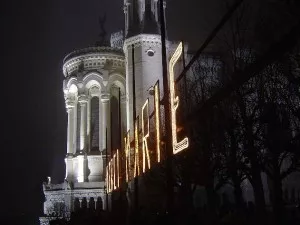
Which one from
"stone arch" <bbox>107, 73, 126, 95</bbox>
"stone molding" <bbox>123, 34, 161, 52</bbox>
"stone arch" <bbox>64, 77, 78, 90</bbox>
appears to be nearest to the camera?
"stone molding" <bbox>123, 34, 161, 52</bbox>

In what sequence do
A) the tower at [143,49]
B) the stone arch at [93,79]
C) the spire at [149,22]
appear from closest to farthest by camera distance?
the tower at [143,49], the spire at [149,22], the stone arch at [93,79]

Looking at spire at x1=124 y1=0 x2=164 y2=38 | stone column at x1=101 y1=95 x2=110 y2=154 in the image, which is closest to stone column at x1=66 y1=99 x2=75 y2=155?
stone column at x1=101 y1=95 x2=110 y2=154

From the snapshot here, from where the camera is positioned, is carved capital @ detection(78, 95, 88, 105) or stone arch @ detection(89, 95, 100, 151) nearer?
carved capital @ detection(78, 95, 88, 105)

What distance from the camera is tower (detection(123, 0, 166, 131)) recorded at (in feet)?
154

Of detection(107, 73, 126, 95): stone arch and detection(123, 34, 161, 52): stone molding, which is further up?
detection(123, 34, 161, 52): stone molding

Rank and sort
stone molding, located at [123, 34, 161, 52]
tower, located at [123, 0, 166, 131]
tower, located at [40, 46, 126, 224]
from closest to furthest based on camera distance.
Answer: tower, located at [123, 0, 166, 131] < stone molding, located at [123, 34, 161, 52] < tower, located at [40, 46, 126, 224]

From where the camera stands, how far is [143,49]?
47562mm

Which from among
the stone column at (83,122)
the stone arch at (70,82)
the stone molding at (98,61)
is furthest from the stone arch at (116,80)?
the stone arch at (70,82)

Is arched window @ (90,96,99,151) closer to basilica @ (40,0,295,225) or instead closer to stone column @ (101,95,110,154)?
basilica @ (40,0,295,225)

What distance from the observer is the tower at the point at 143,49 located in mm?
46938

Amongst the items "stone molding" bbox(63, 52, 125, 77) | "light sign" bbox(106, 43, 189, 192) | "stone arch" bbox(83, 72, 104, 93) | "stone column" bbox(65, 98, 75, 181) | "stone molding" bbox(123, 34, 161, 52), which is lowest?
"light sign" bbox(106, 43, 189, 192)

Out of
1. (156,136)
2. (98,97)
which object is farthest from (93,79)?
(156,136)

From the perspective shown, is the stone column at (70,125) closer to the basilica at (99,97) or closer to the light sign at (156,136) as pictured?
the basilica at (99,97)

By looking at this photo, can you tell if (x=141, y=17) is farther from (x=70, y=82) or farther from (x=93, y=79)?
(x=70, y=82)
